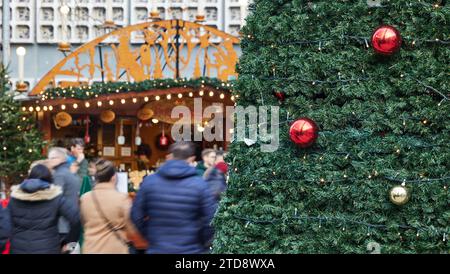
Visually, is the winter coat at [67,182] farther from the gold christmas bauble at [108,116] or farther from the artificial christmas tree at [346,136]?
the gold christmas bauble at [108,116]

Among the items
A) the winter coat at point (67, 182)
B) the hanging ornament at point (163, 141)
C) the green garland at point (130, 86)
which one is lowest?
the hanging ornament at point (163, 141)

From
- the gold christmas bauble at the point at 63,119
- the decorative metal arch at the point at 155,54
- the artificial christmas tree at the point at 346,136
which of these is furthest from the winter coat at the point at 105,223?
the gold christmas bauble at the point at 63,119

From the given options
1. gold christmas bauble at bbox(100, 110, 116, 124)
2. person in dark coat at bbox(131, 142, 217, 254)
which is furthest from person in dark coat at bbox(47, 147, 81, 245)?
gold christmas bauble at bbox(100, 110, 116, 124)

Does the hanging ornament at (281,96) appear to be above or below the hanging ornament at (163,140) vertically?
above

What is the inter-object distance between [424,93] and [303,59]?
3.51 feet

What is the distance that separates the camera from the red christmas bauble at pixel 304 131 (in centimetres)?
736

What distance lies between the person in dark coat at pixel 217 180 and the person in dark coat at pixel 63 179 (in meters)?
1.36

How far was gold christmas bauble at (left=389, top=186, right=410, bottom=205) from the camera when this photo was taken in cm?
713

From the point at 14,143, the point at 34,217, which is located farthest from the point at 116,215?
the point at 14,143

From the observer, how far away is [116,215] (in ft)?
23.6

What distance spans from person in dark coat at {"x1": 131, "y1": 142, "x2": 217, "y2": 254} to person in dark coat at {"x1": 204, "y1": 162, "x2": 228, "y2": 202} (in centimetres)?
188

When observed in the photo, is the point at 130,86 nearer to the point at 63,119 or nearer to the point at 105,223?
the point at 63,119

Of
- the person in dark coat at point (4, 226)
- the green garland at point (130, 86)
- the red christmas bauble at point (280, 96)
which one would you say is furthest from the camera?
the green garland at point (130, 86)
